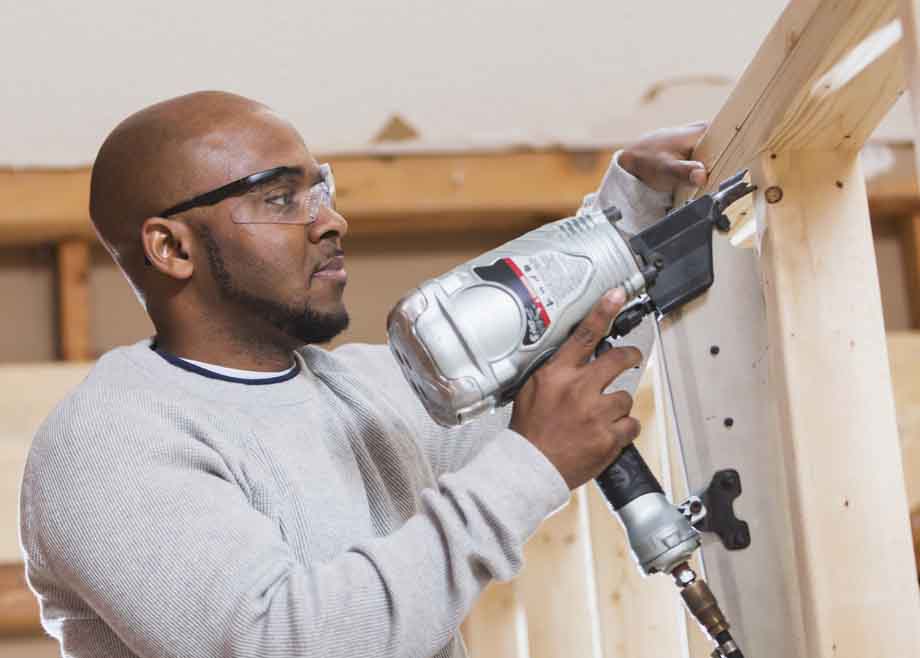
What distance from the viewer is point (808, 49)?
1.15 meters

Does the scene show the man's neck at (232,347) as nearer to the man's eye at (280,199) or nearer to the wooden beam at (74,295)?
the man's eye at (280,199)

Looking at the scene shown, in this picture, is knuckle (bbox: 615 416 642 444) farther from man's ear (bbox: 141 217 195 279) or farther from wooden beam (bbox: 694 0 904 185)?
man's ear (bbox: 141 217 195 279)

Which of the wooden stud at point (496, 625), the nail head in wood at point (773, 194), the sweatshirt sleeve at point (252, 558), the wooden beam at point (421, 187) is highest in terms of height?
the nail head in wood at point (773, 194)

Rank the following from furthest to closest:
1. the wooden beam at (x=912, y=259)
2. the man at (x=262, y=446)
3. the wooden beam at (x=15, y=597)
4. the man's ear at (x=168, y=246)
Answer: the wooden beam at (x=912, y=259) < the wooden beam at (x=15, y=597) < the man's ear at (x=168, y=246) < the man at (x=262, y=446)

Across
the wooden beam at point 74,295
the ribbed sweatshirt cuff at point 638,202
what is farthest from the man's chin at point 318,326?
the wooden beam at point 74,295

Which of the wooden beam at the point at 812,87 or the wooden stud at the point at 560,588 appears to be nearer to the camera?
the wooden beam at the point at 812,87

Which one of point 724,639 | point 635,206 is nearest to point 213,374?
point 635,206

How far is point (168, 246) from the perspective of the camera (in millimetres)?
1553

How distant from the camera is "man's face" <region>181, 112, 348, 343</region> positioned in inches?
59.0

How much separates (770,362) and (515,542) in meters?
0.36

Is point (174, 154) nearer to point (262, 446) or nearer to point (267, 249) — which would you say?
point (267, 249)

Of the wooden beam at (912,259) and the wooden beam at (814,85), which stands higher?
the wooden beam at (814,85)

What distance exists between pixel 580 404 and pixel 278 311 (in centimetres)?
43

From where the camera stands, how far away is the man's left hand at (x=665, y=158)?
1.47 meters
